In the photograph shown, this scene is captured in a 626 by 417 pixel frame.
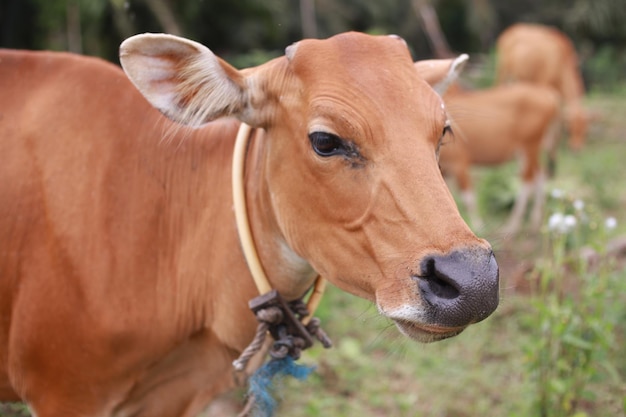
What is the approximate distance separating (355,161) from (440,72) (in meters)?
0.82

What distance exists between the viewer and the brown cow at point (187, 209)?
2.42 metres

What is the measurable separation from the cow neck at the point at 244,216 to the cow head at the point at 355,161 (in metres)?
0.11

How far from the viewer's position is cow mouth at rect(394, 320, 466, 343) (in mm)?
2248

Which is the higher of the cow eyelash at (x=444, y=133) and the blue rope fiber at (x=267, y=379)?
the cow eyelash at (x=444, y=133)

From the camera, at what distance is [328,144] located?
2.48m

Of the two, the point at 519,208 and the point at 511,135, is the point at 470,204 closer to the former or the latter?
the point at 519,208

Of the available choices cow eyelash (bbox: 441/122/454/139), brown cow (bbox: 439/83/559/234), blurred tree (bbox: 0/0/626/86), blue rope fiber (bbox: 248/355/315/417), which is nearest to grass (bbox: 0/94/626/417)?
blue rope fiber (bbox: 248/355/315/417)

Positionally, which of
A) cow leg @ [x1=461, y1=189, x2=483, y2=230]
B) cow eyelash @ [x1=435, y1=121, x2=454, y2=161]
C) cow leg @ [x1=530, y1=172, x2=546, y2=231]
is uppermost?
cow eyelash @ [x1=435, y1=121, x2=454, y2=161]

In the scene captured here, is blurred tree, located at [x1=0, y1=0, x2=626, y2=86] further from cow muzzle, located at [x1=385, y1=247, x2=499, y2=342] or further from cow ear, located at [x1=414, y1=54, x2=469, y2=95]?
cow muzzle, located at [x1=385, y1=247, x2=499, y2=342]

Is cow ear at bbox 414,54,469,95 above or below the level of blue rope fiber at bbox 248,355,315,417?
above

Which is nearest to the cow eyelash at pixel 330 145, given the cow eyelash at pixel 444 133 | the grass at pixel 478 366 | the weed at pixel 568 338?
the cow eyelash at pixel 444 133

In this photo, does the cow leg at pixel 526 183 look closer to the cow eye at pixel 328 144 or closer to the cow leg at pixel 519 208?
the cow leg at pixel 519 208

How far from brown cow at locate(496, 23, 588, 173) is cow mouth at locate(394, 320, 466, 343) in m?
10.2

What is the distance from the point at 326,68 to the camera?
2.57 metres
